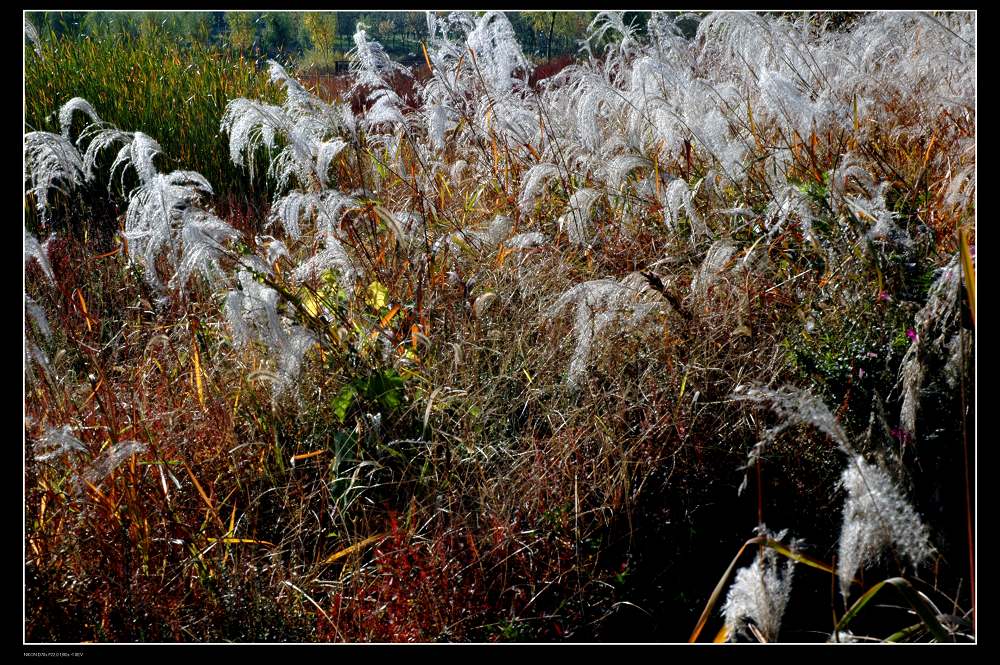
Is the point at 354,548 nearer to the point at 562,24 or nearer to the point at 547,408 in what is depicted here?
the point at 547,408

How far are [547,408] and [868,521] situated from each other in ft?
3.30

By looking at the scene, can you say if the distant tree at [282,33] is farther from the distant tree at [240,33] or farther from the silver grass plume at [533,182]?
the silver grass plume at [533,182]

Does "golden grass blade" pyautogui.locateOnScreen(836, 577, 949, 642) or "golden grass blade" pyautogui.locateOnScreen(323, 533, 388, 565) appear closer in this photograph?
"golden grass blade" pyautogui.locateOnScreen(836, 577, 949, 642)

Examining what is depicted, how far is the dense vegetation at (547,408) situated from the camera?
188 centimetres

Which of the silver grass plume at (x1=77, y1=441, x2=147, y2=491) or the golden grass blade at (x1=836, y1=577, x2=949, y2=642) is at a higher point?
the silver grass plume at (x1=77, y1=441, x2=147, y2=491)

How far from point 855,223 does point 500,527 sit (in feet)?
4.33

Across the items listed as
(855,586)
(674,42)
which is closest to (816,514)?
(855,586)

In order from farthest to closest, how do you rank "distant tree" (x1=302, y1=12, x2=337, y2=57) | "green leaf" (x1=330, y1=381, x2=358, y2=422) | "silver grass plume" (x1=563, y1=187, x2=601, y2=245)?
"distant tree" (x1=302, y1=12, x2=337, y2=57) → "silver grass plume" (x1=563, y1=187, x2=601, y2=245) → "green leaf" (x1=330, y1=381, x2=358, y2=422)

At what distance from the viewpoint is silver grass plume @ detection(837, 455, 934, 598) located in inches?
52.4

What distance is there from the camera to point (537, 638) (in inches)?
74.8

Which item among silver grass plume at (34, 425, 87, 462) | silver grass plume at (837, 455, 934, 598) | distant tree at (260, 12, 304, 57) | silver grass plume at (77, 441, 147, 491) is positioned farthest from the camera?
distant tree at (260, 12, 304, 57)

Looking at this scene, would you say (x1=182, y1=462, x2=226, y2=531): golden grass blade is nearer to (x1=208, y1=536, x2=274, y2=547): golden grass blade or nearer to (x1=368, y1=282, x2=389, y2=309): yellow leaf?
(x1=208, y1=536, x2=274, y2=547): golden grass blade

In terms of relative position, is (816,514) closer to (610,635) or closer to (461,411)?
(610,635)

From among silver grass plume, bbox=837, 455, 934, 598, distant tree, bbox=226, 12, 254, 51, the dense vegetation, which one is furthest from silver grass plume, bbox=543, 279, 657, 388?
distant tree, bbox=226, 12, 254, 51
